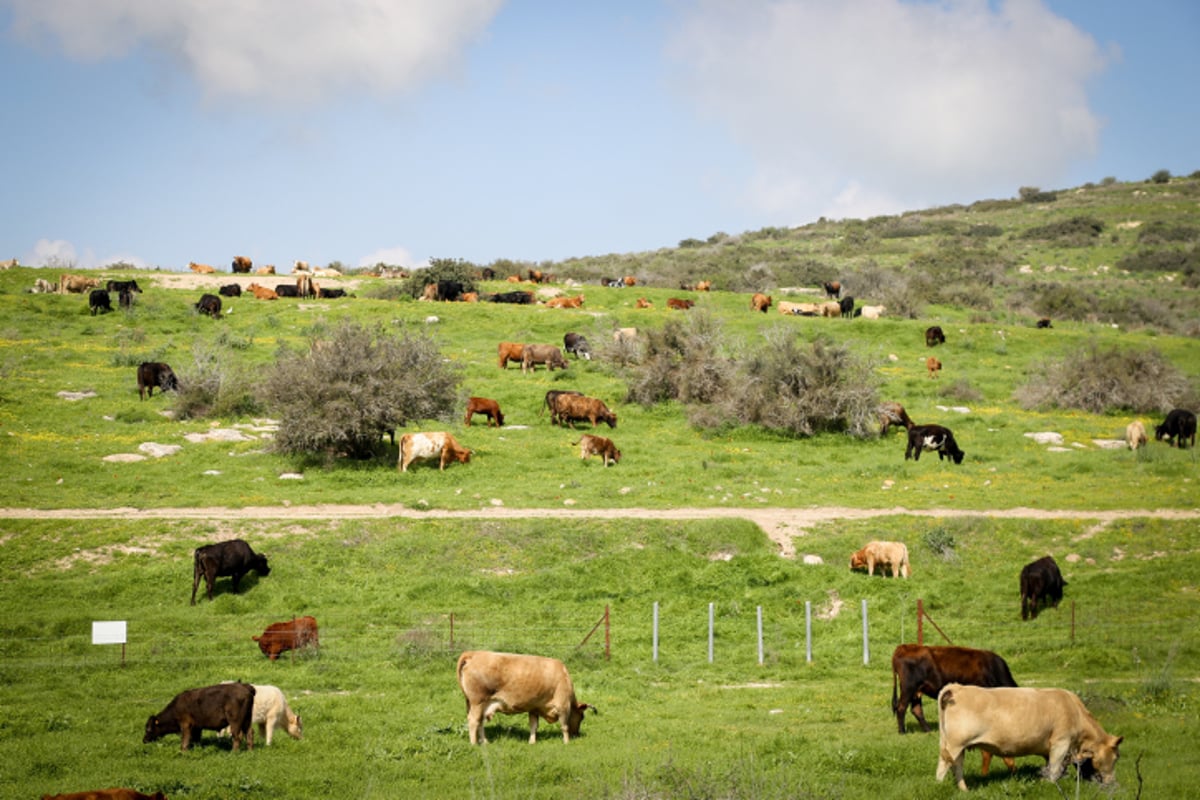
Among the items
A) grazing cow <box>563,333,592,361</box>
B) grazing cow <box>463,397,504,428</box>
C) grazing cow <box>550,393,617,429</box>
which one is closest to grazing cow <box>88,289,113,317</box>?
grazing cow <box>563,333,592,361</box>

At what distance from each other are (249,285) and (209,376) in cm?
2349

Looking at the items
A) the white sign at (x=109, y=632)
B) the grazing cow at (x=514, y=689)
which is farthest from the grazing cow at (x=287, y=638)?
the grazing cow at (x=514, y=689)

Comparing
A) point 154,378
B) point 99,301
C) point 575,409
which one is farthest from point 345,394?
point 99,301

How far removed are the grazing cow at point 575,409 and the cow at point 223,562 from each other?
1620 cm

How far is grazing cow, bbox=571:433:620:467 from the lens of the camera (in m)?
32.7

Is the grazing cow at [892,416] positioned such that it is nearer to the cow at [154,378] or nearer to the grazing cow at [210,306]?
the cow at [154,378]

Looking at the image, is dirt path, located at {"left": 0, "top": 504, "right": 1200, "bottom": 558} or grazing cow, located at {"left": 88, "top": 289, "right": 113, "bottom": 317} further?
grazing cow, located at {"left": 88, "top": 289, "right": 113, "bottom": 317}

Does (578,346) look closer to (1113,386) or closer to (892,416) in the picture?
(892,416)

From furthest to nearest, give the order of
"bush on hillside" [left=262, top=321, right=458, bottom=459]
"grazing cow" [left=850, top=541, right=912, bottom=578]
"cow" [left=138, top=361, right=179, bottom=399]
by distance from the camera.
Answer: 1. "cow" [left=138, top=361, right=179, bottom=399]
2. "bush on hillside" [left=262, top=321, right=458, bottom=459]
3. "grazing cow" [left=850, top=541, right=912, bottom=578]

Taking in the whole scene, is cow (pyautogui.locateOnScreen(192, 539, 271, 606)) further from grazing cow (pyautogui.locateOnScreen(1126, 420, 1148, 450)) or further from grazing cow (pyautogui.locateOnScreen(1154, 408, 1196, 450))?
grazing cow (pyautogui.locateOnScreen(1154, 408, 1196, 450))

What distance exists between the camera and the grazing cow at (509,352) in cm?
4416

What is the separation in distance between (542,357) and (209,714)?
32.0 m

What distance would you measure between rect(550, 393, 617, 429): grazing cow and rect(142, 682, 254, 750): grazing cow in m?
24.4

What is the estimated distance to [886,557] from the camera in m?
24.0
